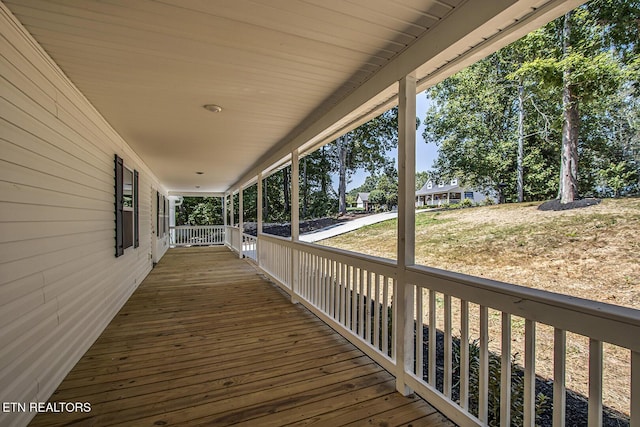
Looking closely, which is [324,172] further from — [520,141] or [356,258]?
[356,258]

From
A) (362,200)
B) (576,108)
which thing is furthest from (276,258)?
(362,200)

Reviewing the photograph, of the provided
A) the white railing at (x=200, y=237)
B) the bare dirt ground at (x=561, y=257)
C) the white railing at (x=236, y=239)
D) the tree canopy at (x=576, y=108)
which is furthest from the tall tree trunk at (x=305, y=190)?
the tree canopy at (x=576, y=108)

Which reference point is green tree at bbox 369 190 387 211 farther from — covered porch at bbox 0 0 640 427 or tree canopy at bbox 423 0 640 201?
covered porch at bbox 0 0 640 427

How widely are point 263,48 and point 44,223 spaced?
1.98 m

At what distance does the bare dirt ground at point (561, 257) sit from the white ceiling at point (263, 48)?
3.15 metres

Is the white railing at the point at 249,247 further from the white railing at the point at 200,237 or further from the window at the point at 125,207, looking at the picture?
the white railing at the point at 200,237

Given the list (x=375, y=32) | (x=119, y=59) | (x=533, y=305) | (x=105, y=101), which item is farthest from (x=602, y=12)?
(x=105, y=101)

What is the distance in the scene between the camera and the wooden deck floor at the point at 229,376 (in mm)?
1838

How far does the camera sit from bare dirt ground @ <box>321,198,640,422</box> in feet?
10.5

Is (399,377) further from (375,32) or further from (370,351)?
(375,32)

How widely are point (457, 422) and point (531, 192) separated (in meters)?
4.82

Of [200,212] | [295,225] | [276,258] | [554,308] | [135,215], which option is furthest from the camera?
[200,212]

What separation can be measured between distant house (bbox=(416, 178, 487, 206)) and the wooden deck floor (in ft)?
19.8

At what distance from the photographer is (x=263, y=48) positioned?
2041 millimetres
